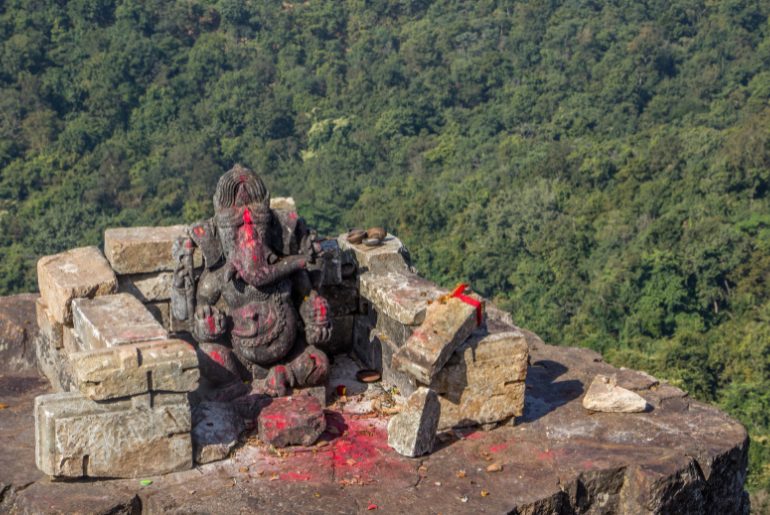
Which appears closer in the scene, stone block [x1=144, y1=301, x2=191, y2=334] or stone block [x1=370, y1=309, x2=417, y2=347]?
stone block [x1=370, y1=309, x2=417, y2=347]

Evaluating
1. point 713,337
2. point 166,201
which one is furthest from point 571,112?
point 713,337

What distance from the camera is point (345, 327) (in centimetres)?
909

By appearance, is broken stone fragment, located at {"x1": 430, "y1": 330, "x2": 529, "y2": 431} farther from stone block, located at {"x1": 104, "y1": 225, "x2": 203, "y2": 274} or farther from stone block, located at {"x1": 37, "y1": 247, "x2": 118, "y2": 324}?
stone block, located at {"x1": 37, "y1": 247, "x2": 118, "y2": 324}

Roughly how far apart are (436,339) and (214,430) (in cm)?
161

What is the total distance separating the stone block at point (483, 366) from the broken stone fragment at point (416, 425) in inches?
11.4

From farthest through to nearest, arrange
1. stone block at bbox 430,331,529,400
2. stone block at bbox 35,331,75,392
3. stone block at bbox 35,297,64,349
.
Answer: stone block at bbox 35,297,64,349
stone block at bbox 35,331,75,392
stone block at bbox 430,331,529,400

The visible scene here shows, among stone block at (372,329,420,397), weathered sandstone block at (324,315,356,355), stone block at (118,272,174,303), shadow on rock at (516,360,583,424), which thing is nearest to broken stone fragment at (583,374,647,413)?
shadow on rock at (516,360,583,424)

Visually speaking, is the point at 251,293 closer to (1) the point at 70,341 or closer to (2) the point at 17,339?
(1) the point at 70,341

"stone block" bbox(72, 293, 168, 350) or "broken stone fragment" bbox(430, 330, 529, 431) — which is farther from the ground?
"stone block" bbox(72, 293, 168, 350)

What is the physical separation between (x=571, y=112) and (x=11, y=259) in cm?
2650

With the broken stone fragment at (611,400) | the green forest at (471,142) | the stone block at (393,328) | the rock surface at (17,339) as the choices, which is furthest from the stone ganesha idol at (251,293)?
the green forest at (471,142)

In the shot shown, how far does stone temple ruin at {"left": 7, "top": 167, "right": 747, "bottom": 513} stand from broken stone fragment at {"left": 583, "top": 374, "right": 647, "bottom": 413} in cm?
1

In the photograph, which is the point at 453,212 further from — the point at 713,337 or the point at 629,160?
the point at 713,337

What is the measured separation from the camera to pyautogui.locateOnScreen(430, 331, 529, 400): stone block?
7.45 meters
